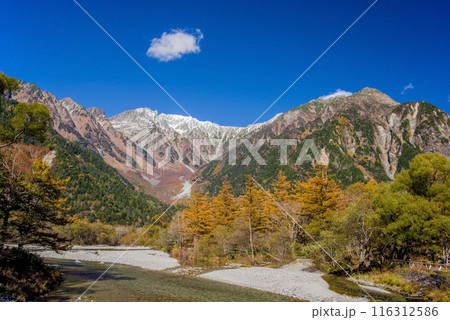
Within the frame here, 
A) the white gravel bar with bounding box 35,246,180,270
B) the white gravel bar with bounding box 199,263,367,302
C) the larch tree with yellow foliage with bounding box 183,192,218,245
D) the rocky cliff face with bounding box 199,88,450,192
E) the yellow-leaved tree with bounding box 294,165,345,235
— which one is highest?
the rocky cliff face with bounding box 199,88,450,192

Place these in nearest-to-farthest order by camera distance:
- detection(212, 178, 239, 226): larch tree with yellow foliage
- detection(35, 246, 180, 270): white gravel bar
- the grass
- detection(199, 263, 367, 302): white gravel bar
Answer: the grass < detection(199, 263, 367, 302): white gravel bar < detection(35, 246, 180, 270): white gravel bar < detection(212, 178, 239, 226): larch tree with yellow foliage

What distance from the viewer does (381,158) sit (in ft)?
528

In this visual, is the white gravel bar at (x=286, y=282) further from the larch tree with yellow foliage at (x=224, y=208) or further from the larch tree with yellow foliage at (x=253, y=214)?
the larch tree with yellow foliage at (x=224, y=208)

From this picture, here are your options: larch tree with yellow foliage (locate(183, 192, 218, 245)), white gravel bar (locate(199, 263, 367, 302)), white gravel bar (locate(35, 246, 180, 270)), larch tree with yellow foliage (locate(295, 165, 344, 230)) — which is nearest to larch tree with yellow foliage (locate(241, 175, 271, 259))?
larch tree with yellow foliage (locate(295, 165, 344, 230))

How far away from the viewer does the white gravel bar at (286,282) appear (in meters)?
17.5

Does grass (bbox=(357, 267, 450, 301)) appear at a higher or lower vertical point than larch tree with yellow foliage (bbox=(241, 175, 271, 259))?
lower

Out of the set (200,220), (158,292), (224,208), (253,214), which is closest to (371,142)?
(224,208)

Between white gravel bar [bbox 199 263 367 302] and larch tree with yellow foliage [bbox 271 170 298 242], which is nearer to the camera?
white gravel bar [bbox 199 263 367 302]

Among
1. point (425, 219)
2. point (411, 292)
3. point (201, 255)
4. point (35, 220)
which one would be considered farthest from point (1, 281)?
point (201, 255)

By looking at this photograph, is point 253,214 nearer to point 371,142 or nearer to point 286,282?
point 286,282

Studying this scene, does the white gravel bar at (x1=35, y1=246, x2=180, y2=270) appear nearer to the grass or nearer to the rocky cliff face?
the grass

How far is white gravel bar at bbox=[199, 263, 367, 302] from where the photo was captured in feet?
57.4

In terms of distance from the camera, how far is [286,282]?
21891 mm

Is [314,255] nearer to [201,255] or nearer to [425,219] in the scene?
[425,219]
